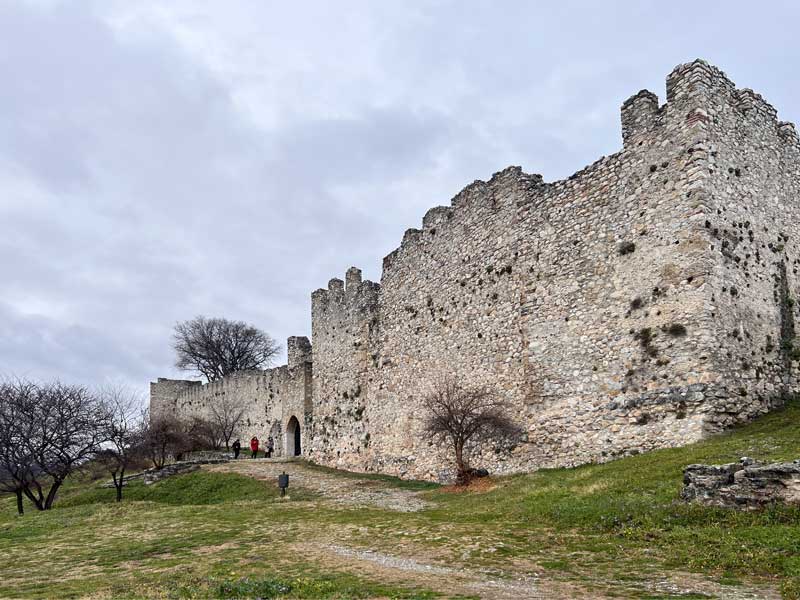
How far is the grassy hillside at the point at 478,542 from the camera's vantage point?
322 inches

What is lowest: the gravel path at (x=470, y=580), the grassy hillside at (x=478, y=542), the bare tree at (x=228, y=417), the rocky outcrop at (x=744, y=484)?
the gravel path at (x=470, y=580)

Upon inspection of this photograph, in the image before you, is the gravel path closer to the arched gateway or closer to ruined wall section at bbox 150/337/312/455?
ruined wall section at bbox 150/337/312/455

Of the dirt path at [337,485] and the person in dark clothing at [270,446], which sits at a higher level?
the person in dark clothing at [270,446]

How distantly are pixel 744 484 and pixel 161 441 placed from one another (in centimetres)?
2953

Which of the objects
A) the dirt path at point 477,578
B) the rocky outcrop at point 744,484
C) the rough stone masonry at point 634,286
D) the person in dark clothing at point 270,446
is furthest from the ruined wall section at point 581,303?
the person in dark clothing at point 270,446

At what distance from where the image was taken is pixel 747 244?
1628 cm

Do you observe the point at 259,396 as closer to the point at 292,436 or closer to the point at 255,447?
the point at 292,436

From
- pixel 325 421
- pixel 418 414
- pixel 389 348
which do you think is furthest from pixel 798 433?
pixel 325 421

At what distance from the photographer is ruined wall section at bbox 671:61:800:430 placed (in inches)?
603

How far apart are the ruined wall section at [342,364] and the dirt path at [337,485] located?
166cm

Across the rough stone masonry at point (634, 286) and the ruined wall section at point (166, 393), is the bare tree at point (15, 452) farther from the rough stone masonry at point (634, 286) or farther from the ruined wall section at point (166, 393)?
the ruined wall section at point (166, 393)

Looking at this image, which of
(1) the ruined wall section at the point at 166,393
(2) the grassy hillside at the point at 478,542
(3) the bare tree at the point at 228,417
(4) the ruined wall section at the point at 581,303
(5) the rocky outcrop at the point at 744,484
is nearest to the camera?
(2) the grassy hillside at the point at 478,542

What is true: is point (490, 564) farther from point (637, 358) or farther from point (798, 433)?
point (637, 358)

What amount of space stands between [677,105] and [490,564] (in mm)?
12286
